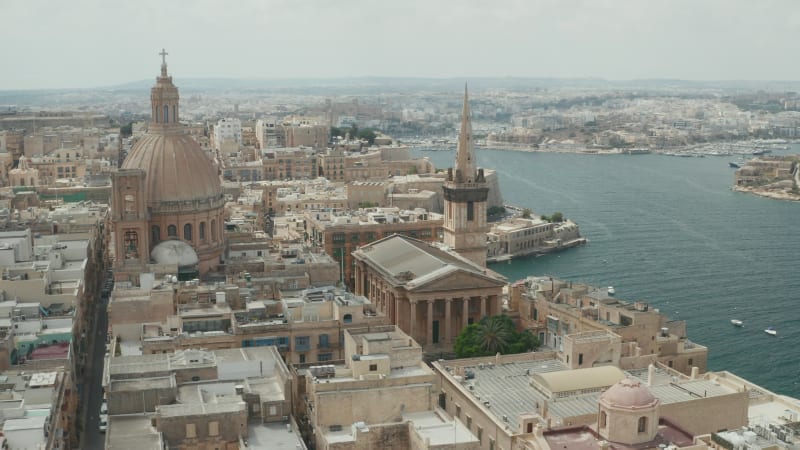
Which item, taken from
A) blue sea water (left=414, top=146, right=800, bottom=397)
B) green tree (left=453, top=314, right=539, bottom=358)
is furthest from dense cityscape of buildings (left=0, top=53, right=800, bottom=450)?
blue sea water (left=414, top=146, right=800, bottom=397)

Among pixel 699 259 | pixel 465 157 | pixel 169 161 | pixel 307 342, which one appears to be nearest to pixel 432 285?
pixel 307 342

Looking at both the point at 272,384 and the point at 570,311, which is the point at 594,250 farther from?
the point at 272,384

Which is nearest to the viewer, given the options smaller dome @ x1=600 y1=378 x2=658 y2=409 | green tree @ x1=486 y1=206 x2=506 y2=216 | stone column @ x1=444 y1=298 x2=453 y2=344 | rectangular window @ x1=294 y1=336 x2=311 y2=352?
smaller dome @ x1=600 y1=378 x2=658 y2=409

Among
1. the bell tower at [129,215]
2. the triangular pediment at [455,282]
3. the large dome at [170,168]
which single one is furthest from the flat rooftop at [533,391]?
the large dome at [170,168]

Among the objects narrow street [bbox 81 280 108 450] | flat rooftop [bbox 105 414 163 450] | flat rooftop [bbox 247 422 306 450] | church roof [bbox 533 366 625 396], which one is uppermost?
flat rooftop [bbox 105 414 163 450]

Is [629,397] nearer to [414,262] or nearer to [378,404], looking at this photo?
[378,404]

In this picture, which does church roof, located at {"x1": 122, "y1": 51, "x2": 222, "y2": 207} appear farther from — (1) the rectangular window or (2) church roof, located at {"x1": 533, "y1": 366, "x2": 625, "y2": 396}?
(2) church roof, located at {"x1": 533, "y1": 366, "x2": 625, "y2": 396}
